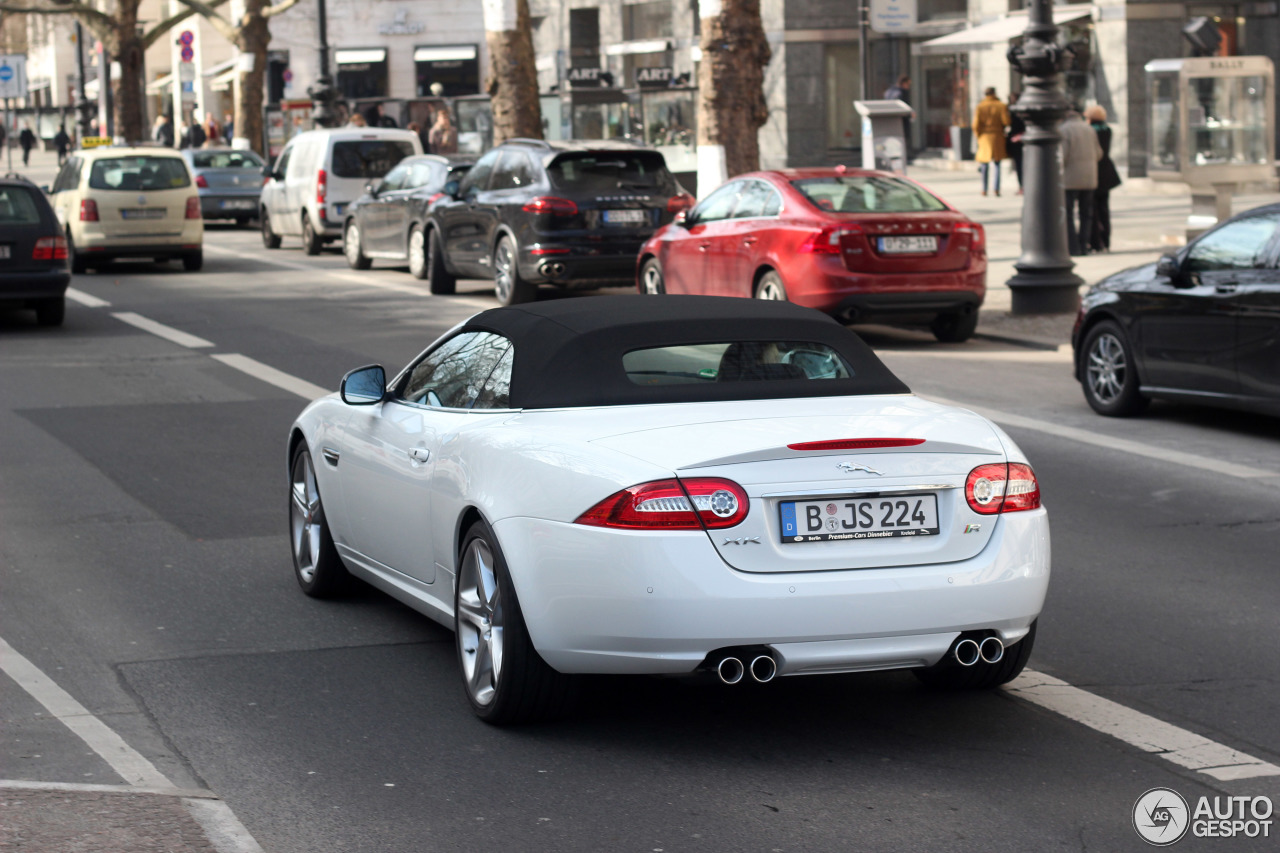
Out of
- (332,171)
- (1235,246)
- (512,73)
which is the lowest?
(1235,246)

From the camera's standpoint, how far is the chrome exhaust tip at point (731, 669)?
201 inches

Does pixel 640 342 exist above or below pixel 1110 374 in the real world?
above

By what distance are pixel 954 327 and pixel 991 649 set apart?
36.9 ft

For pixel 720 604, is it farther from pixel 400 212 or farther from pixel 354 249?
pixel 354 249

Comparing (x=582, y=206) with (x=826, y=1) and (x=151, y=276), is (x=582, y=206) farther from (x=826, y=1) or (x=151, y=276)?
(x=826, y=1)

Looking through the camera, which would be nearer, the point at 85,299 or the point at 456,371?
the point at 456,371

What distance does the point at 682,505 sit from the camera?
509 cm

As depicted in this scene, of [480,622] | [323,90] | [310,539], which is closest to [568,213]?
[310,539]

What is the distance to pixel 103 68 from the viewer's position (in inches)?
2403

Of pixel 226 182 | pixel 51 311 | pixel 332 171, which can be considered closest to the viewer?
pixel 51 311

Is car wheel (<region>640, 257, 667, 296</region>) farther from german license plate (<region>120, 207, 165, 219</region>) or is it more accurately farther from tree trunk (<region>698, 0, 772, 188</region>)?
german license plate (<region>120, 207, 165, 219</region>)

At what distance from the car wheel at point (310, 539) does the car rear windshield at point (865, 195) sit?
8820 mm

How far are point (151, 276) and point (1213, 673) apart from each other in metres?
20.5

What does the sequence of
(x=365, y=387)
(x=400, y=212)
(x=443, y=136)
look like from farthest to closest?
(x=443, y=136), (x=400, y=212), (x=365, y=387)
